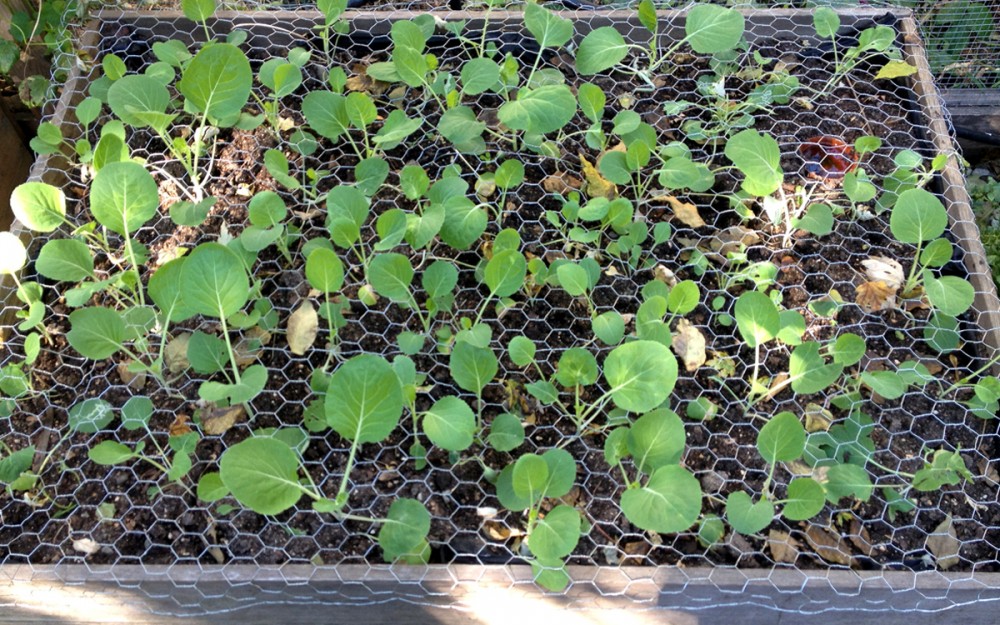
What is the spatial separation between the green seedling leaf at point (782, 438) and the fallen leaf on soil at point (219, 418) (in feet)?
2.74

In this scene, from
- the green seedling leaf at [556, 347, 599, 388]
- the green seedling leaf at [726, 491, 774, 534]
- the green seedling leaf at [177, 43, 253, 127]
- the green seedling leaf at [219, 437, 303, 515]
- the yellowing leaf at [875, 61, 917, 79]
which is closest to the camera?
the green seedling leaf at [219, 437, 303, 515]

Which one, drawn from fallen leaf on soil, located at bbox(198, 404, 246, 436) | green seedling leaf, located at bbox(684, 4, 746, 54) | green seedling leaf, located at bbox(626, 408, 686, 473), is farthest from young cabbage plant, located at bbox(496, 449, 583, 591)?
green seedling leaf, located at bbox(684, 4, 746, 54)

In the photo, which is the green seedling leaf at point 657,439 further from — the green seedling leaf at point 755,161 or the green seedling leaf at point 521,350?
the green seedling leaf at point 755,161

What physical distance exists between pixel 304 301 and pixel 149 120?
44 cm

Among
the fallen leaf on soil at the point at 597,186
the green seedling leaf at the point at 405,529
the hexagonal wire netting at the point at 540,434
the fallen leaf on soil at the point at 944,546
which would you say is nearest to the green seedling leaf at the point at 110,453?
the hexagonal wire netting at the point at 540,434

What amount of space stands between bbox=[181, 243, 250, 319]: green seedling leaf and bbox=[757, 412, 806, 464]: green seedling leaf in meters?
0.83

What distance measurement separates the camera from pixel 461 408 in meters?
1.21

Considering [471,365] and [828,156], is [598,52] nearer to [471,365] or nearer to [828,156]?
[828,156]

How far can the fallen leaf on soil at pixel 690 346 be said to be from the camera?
141 cm

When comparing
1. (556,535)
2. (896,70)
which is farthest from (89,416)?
(896,70)

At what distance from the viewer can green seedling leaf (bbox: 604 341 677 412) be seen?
1195mm

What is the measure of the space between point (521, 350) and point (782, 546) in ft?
1.66

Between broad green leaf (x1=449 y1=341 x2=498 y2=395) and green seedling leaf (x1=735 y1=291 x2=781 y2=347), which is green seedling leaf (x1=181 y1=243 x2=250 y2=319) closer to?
broad green leaf (x1=449 y1=341 x2=498 y2=395)

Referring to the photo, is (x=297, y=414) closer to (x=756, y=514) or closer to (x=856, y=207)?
(x=756, y=514)
